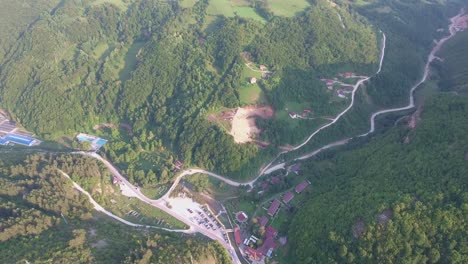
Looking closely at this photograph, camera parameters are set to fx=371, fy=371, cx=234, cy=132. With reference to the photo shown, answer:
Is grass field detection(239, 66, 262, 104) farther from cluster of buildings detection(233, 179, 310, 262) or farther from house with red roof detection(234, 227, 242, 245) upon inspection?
house with red roof detection(234, 227, 242, 245)

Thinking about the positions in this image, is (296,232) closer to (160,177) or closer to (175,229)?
(175,229)

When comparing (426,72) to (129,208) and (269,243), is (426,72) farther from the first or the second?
(129,208)

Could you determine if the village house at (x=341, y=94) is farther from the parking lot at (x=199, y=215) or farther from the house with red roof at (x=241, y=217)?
the parking lot at (x=199, y=215)

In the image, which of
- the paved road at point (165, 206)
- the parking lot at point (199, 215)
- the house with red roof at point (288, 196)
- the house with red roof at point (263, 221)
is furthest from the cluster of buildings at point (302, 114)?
the parking lot at point (199, 215)

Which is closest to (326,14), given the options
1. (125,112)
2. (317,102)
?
(317,102)

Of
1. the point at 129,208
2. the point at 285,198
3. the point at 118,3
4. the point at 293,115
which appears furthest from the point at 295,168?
the point at 118,3
